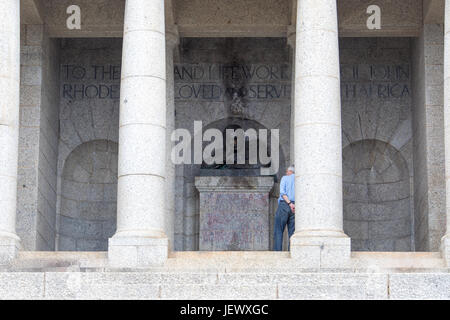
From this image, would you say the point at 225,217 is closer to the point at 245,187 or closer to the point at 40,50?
the point at 245,187

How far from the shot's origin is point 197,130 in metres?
42.5

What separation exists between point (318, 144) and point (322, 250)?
9.91 feet

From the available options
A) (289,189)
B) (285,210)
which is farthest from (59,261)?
(289,189)

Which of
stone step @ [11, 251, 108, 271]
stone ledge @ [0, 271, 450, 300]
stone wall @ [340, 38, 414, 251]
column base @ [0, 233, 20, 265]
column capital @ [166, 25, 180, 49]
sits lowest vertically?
stone ledge @ [0, 271, 450, 300]

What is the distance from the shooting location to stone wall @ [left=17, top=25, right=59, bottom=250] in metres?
38.3

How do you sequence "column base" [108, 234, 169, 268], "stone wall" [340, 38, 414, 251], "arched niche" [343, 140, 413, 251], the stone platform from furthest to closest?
"stone wall" [340, 38, 414, 251]
"arched niche" [343, 140, 413, 251]
"column base" [108, 234, 169, 268]
the stone platform

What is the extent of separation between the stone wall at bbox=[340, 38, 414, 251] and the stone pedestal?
10.3 ft

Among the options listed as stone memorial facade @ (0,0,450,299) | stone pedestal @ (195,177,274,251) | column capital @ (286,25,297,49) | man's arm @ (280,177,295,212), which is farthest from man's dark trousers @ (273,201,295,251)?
column capital @ (286,25,297,49)

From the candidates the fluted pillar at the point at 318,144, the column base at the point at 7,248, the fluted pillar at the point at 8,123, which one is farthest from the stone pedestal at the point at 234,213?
the column base at the point at 7,248

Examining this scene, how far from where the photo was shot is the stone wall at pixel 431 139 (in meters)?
37.5

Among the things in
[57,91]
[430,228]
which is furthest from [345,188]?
[57,91]

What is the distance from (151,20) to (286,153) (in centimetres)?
1035

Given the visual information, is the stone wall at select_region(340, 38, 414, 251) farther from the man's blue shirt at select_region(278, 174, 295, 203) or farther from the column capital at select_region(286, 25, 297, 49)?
the man's blue shirt at select_region(278, 174, 295, 203)

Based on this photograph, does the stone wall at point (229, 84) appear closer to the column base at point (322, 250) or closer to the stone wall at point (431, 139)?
the stone wall at point (431, 139)
